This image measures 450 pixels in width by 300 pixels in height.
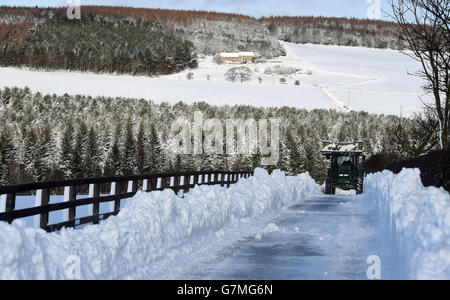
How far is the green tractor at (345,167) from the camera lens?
35625 mm

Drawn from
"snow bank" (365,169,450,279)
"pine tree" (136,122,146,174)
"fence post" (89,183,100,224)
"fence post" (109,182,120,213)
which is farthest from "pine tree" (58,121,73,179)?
"snow bank" (365,169,450,279)

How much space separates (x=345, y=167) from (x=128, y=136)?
61.2 meters

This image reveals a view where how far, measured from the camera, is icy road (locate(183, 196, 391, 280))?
9.39 metres

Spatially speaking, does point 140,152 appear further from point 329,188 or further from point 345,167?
point 345,167

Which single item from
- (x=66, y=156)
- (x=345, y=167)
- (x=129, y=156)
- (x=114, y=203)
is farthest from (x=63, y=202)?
(x=129, y=156)

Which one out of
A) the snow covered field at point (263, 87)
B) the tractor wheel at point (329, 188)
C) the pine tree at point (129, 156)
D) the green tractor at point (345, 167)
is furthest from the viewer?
the snow covered field at point (263, 87)

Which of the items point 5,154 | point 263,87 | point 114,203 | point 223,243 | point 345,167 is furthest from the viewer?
point 263,87

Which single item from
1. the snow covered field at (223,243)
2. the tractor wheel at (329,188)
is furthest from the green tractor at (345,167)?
the snow covered field at (223,243)

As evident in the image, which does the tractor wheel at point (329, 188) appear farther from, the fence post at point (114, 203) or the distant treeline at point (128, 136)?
the distant treeline at point (128, 136)

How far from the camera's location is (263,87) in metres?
155

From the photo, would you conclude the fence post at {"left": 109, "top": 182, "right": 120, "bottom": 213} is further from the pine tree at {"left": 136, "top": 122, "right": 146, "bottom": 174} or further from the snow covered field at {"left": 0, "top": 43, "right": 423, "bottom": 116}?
the snow covered field at {"left": 0, "top": 43, "right": 423, "bottom": 116}

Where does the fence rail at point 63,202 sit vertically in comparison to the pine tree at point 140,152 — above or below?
above

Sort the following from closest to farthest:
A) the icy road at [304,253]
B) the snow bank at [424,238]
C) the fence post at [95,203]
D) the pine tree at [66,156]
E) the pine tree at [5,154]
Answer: the snow bank at [424,238]
the icy road at [304,253]
the fence post at [95,203]
the pine tree at [5,154]
the pine tree at [66,156]

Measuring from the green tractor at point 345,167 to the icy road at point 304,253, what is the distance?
18215mm
